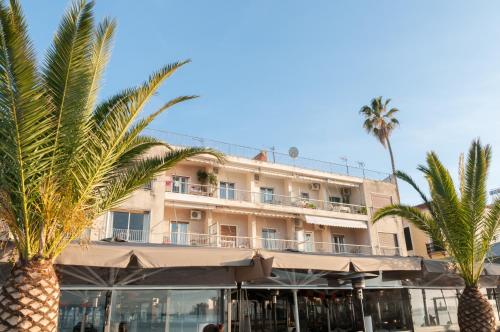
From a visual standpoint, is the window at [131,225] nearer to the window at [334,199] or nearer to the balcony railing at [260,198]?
the balcony railing at [260,198]

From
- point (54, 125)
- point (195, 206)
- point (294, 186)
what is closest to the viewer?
point (54, 125)

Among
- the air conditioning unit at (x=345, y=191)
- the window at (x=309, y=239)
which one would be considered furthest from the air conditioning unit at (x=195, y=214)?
the air conditioning unit at (x=345, y=191)

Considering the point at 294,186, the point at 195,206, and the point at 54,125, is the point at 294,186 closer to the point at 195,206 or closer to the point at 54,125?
the point at 195,206

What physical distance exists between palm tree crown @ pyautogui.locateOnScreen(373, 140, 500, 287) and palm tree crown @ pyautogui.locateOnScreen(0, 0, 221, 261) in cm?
796

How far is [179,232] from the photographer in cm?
2298

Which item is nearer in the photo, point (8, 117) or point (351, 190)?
point (8, 117)

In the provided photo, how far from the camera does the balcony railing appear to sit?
24562 mm

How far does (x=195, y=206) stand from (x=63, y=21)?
18.4m

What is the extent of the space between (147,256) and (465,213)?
8.26 m

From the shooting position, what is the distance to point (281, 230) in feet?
89.6

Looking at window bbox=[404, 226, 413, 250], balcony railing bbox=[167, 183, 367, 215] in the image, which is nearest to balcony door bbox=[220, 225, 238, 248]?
balcony railing bbox=[167, 183, 367, 215]

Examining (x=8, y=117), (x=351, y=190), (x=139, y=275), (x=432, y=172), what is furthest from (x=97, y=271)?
(x=351, y=190)

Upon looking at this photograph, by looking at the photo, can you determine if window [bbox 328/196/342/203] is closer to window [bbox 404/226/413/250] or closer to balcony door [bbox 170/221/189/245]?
window [bbox 404/226/413/250]

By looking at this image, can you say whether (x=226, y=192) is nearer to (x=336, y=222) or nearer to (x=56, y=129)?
(x=336, y=222)
